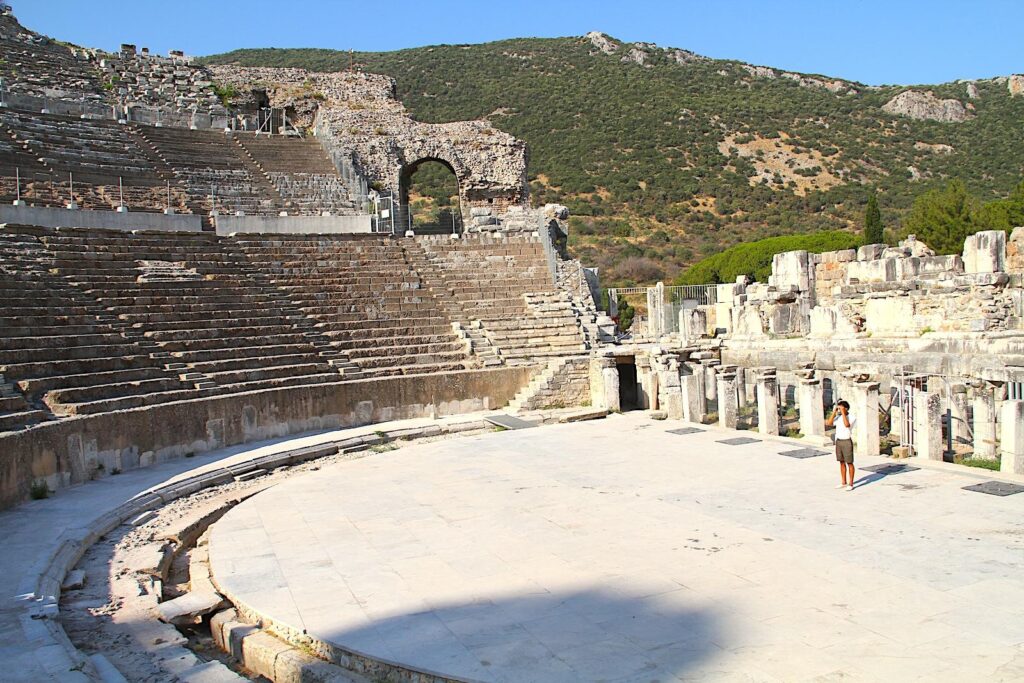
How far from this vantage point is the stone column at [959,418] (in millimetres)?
10703

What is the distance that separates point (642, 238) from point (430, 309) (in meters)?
29.5

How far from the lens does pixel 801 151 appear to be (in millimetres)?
54719

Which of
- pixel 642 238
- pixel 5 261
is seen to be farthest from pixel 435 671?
pixel 642 238

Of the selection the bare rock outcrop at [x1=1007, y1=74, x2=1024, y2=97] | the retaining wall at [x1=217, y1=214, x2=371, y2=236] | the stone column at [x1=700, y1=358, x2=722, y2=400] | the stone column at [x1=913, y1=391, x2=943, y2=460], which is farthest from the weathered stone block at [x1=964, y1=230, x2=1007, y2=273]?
the bare rock outcrop at [x1=1007, y1=74, x2=1024, y2=97]

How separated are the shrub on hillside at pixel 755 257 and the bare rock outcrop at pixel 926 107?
97.0ft

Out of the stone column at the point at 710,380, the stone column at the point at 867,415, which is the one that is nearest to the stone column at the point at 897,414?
the stone column at the point at 867,415

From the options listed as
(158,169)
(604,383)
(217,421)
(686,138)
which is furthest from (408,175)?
(686,138)

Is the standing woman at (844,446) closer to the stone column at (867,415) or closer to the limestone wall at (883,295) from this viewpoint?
the stone column at (867,415)

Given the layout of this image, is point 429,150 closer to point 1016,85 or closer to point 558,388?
point 558,388

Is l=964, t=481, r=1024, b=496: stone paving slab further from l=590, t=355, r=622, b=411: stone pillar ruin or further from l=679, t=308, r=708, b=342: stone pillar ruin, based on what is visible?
l=679, t=308, r=708, b=342: stone pillar ruin

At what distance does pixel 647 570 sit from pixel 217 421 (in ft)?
27.2

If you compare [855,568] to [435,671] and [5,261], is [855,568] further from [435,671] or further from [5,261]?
[5,261]

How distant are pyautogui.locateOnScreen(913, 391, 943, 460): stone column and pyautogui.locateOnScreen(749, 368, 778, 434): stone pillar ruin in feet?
8.14

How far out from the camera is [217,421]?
1271cm
